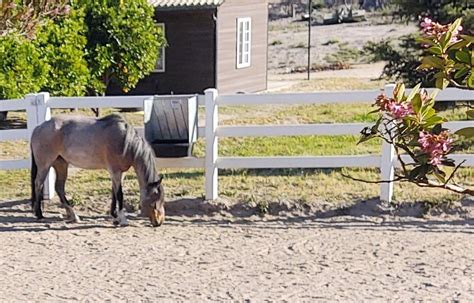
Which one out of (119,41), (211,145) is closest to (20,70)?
(119,41)

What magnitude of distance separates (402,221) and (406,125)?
5808 millimetres

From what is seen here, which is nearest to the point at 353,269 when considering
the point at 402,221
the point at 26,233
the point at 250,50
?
the point at 402,221

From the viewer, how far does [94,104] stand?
331 inches

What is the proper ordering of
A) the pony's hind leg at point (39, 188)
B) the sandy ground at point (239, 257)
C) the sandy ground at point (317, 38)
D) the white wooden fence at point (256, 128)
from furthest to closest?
the sandy ground at point (317, 38), the white wooden fence at point (256, 128), the pony's hind leg at point (39, 188), the sandy ground at point (239, 257)

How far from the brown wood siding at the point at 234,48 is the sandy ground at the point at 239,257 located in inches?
431

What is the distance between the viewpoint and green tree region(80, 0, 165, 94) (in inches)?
579

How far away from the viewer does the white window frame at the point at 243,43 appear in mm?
19594

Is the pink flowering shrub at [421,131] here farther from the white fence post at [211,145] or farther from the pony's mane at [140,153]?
the white fence post at [211,145]

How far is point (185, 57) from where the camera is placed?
18.3 m

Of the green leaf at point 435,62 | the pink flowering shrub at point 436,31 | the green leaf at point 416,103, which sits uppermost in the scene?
the pink flowering shrub at point 436,31

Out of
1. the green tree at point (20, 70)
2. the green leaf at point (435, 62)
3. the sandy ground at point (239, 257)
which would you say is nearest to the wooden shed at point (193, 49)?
the green tree at point (20, 70)

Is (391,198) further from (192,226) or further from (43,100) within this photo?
(43,100)

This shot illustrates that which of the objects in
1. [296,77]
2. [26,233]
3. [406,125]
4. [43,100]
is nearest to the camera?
[406,125]

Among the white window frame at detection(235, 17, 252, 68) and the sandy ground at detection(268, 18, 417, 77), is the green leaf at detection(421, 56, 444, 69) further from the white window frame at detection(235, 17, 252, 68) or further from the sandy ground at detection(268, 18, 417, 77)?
the sandy ground at detection(268, 18, 417, 77)
